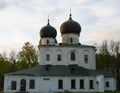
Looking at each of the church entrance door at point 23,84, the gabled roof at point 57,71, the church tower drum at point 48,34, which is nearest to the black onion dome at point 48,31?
the church tower drum at point 48,34

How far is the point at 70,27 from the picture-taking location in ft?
187

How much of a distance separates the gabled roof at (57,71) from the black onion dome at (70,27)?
757cm

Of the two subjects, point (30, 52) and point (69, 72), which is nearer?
point (69, 72)

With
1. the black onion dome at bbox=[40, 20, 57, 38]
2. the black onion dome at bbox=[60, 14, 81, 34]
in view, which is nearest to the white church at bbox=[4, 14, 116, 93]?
the black onion dome at bbox=[60, 14, 81, 34]

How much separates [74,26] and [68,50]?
509 centimetres

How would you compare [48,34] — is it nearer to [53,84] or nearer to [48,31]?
[48,31]

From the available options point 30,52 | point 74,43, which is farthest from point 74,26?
point 30,52

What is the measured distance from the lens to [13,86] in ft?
162

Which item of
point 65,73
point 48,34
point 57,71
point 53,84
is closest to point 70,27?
point 48,34

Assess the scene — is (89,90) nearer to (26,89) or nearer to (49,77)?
(49,77)

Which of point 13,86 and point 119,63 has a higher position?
point 119,63

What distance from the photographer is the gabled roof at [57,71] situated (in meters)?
50.1

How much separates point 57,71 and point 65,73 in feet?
5.40

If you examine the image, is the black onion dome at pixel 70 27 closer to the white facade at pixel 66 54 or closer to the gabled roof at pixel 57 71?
the white facade at pixel 66 54
